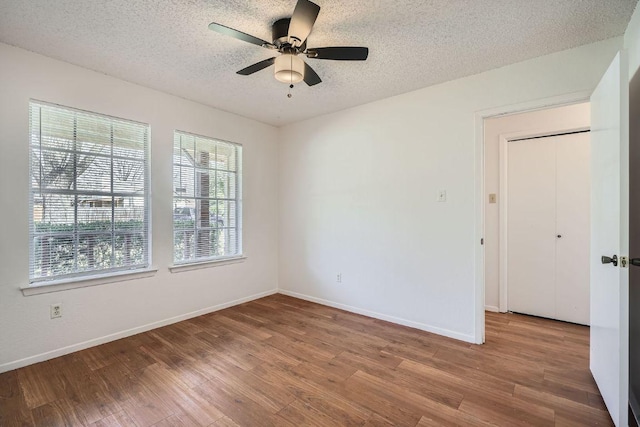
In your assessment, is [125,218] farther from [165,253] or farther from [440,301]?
[440,301]

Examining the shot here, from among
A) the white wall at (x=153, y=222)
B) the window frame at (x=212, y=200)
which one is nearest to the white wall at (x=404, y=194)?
the white wall at (x=153, y=222)

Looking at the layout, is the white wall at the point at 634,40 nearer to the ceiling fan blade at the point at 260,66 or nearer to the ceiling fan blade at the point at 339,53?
the ceiling fan blade at the point at 339,53

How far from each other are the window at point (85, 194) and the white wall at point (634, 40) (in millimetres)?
4016

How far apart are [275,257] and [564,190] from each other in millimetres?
3801

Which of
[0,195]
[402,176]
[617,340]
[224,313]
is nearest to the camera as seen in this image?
[617,340]

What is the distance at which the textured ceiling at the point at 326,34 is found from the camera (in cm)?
183

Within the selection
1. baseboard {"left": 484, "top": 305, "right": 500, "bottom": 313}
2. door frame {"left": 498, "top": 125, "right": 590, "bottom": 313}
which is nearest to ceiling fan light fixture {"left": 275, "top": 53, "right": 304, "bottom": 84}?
door frame {"left": 498, "top": 125, "right": 590, "bottom": 313}

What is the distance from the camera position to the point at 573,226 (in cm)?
321

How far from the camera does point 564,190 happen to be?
3.26m

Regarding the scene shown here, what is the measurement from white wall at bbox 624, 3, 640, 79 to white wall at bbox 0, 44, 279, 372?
12.2ft

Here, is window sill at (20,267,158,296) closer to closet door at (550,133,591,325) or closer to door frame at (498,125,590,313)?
door frame at (498,125,590,313)

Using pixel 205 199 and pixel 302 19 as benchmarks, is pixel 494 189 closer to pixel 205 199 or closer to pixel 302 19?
pixel 302 19

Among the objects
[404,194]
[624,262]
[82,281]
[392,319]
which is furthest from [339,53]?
[82,281]

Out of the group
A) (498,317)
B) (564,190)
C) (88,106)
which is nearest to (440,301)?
(498,317)
